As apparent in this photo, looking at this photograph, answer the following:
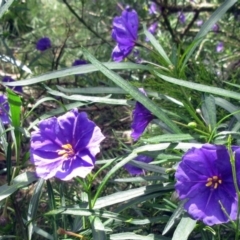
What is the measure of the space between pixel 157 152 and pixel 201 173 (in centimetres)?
14

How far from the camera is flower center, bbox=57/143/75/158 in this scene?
127cm

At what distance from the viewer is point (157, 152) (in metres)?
1.24

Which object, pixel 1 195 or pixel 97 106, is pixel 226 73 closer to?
pixel 97 106

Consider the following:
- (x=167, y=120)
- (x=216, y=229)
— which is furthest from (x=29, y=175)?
(x=216, y=229)

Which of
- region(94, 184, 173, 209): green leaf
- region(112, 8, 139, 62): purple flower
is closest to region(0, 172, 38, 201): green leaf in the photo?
region(94, 184, 173, 209): green leaf

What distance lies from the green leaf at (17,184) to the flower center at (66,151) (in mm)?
87

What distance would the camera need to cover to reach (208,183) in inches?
44.8

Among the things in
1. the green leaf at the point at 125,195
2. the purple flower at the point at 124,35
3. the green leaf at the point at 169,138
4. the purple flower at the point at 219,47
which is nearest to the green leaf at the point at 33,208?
the green leaf at the point at 125,195

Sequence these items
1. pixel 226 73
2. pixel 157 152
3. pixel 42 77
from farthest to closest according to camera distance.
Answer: pixel 226 73 → pixel 42 77 → pixel 157 152

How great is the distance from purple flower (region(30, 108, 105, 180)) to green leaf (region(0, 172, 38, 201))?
5 cm

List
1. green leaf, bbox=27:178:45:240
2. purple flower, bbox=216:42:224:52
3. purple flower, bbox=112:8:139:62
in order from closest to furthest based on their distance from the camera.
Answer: green leaf, bbox=27:178:45:240 < purple flower, bbox=112:8:139:62 < purple flower, bbox=216:42:224:52

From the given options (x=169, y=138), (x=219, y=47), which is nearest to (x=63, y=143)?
(x=169, y=138)

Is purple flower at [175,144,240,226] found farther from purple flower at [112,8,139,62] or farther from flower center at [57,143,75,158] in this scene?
purple flower at [112,8,139,62]

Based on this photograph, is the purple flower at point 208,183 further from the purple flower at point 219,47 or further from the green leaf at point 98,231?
the purple flower at point 219,47
